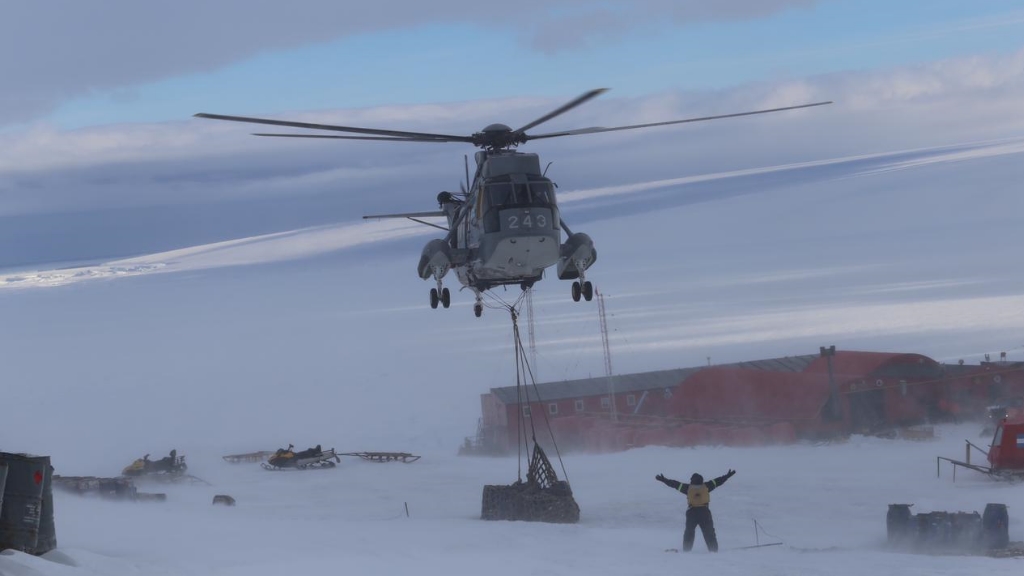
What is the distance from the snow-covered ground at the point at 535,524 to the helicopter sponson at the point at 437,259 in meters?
5.52

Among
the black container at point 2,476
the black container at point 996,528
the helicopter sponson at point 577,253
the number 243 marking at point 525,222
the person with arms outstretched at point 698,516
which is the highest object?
the number 243 marking at point 525,222

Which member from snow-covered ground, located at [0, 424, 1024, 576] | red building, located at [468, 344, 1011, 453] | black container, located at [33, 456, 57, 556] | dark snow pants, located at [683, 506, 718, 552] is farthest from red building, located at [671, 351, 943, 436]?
black container, located at [33, 456, 57, 556]

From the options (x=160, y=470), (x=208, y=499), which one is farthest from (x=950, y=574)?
(x=160, y=470)

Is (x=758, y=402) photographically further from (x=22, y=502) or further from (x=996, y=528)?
(x=22, y=502)

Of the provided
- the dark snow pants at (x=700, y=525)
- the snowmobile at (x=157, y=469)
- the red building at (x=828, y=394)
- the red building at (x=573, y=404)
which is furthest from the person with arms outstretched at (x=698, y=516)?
the red building at (x=573, y=404)

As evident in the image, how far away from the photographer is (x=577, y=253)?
2550cm

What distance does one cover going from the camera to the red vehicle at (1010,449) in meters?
33.9

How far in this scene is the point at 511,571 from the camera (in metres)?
18.2

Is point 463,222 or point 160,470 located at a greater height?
point 463,222

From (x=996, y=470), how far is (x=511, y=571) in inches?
829

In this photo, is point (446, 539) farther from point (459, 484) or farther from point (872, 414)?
point (872, 414)

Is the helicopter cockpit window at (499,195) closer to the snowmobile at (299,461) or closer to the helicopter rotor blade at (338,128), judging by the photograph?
the helicopter rotor blade at (338,128)

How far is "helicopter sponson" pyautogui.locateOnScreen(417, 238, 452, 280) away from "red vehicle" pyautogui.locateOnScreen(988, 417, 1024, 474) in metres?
17.7

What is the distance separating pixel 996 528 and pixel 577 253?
32.2 ft
